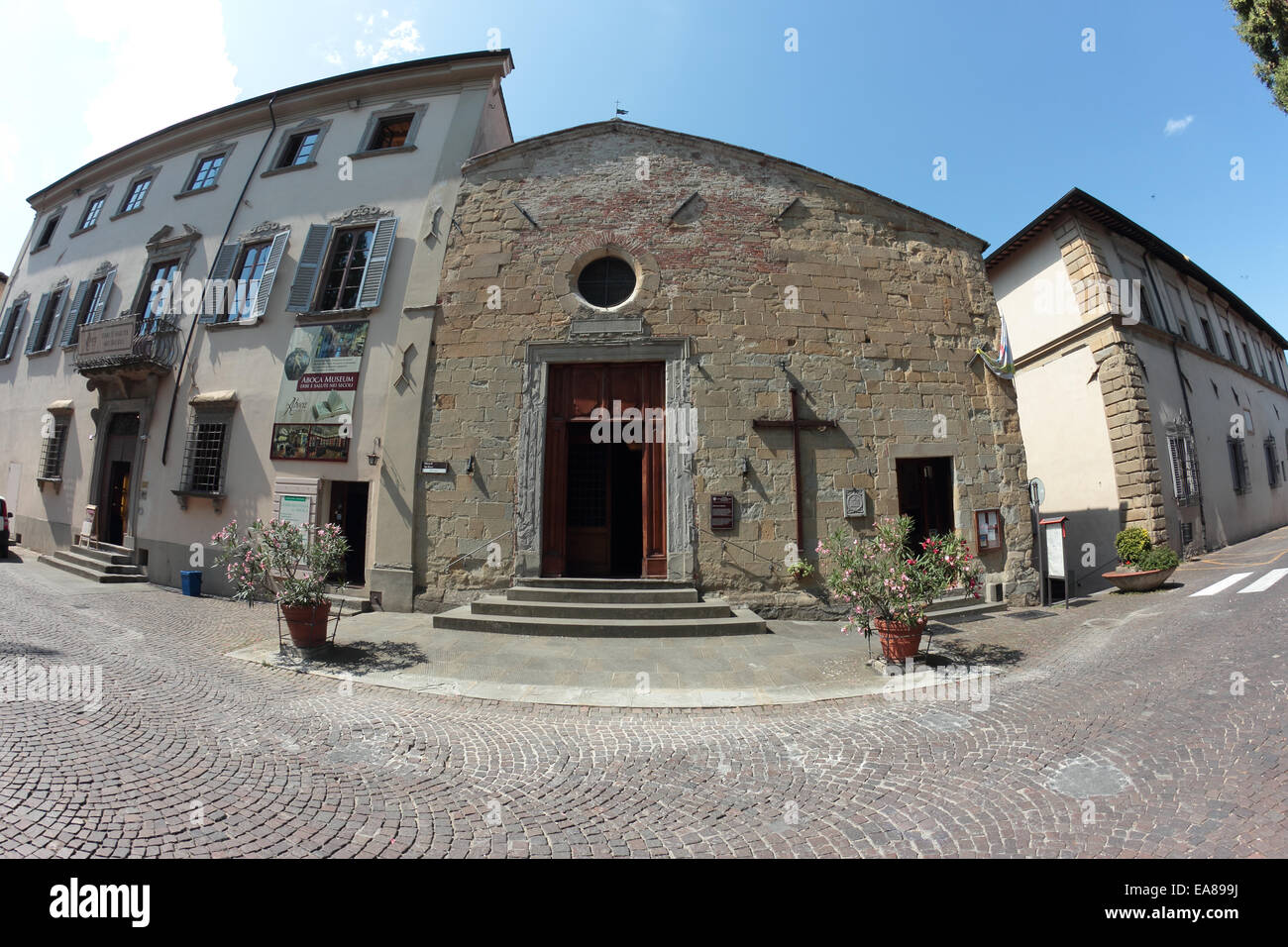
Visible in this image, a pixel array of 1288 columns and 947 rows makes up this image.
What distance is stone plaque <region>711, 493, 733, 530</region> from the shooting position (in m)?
8.63

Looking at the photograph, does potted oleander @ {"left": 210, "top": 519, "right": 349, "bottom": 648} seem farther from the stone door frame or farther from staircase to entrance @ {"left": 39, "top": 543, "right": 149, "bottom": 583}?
staircase to entrance @ {"left": 39, "top": 543, "right": 149, "bottom": 583}

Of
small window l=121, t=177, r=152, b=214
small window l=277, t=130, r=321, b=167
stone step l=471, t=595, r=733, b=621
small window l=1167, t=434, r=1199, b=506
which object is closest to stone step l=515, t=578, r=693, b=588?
stone step l=471, t=595, r=733, b=621

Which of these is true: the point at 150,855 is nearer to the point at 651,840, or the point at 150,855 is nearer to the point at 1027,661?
the point at 651,840

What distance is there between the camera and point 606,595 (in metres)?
8.00

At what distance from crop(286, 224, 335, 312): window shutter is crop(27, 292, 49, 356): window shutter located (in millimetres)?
11897

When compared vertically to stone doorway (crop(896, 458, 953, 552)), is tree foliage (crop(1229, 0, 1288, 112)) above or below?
above

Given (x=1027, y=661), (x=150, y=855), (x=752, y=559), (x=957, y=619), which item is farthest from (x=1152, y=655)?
(x=150, y=855)

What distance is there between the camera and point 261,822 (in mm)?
2775

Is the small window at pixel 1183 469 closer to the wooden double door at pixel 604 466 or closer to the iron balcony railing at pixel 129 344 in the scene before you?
the wooden double door at pixel 604 466

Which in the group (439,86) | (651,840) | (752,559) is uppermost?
(439,86)

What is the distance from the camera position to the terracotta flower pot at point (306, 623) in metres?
6.14

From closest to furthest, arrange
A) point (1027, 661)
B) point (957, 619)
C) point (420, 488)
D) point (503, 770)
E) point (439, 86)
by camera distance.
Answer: point (503, 770) < point (1027, 661) < point (957, 619) < point (420, 488) < point (439, 86)

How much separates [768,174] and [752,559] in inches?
316

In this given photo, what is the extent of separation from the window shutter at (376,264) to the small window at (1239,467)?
82.5 ft
